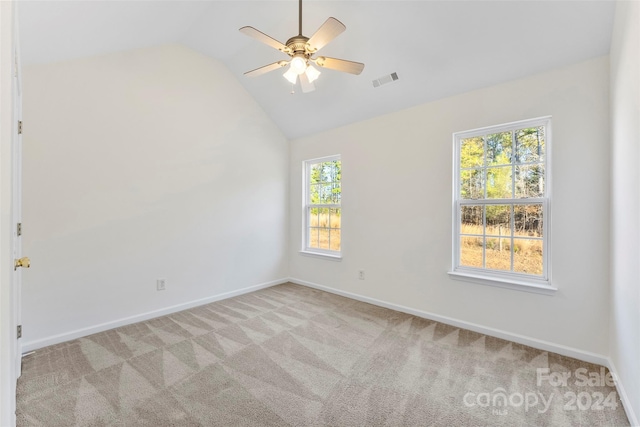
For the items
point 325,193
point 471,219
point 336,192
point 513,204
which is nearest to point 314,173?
point 325,193

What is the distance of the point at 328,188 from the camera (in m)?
4.48

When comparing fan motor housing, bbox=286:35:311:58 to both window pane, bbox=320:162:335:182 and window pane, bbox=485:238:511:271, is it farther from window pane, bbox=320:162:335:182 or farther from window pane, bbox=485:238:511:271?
window pane, bbox=485:238:511:271

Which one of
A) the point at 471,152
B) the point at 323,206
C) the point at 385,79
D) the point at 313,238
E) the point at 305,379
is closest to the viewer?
the point at 305,379

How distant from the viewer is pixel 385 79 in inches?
125

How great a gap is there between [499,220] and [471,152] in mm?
790

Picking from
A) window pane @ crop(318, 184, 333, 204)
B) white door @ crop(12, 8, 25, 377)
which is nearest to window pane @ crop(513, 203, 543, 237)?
window pane @ crop(318, 184, 333, 204)

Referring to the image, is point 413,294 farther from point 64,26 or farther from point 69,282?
point 64,26

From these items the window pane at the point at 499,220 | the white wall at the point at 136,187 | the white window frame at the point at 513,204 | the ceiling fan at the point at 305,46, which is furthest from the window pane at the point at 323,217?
the ceiling fan at the point at 305,46

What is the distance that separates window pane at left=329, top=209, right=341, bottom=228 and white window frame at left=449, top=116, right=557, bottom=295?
Answer: 1.72m

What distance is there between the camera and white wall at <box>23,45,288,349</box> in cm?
263

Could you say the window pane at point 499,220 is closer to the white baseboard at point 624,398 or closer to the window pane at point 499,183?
the window pane at point 499,183

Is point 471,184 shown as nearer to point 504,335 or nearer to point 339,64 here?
point 504,335

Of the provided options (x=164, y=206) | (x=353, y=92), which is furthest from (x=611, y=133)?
(x=164, y=206)

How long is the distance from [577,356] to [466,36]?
9.76 feet
